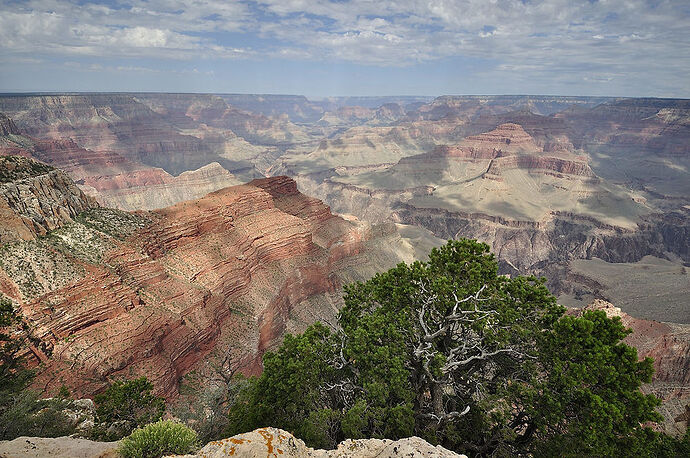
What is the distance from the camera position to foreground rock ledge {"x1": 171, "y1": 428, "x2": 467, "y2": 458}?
34.5 feet

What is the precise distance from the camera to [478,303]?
19719 mm

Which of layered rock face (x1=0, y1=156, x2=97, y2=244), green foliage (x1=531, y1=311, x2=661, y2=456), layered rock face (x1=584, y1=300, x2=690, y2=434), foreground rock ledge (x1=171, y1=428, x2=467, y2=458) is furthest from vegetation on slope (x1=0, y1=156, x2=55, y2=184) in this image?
layered rock face (x1=584, y1=300, x2=690, y2=434)

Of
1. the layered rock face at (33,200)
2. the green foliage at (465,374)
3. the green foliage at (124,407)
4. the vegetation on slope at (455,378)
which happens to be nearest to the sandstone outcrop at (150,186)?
the layered rock face at (33,200)

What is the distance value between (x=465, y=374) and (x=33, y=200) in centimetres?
4016

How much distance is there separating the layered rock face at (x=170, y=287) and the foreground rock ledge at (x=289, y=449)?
2292 centimetres

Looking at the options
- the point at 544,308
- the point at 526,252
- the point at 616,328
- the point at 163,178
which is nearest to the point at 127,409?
the point at 544,308

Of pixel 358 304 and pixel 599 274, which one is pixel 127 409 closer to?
pixel 358 304

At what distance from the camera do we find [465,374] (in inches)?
744

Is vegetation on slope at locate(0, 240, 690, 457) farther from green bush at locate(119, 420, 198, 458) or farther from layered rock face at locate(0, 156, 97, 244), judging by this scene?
layered rock face at locate(0, 156, 97, 244)

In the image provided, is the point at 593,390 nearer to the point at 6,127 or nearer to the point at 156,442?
the point at 156,442

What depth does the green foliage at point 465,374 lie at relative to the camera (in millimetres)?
15039

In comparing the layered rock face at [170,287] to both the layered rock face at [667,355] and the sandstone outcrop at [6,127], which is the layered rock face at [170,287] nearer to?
the layered rock face at [667,355]

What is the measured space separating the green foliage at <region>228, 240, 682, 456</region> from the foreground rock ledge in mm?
3713

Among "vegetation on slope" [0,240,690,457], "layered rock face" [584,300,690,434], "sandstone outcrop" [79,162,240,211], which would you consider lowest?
"sandstone outcrop" [79,162,240,211]
